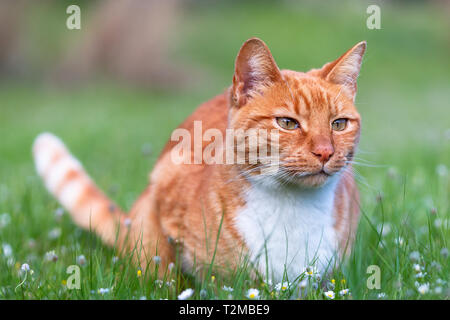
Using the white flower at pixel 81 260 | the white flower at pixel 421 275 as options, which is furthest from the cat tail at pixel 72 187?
the white flower at pixel 421 275

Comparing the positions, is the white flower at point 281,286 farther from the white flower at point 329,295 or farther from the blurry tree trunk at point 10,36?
the blurry tree trunk at point 10,36

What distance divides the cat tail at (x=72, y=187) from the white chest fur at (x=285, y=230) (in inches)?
45.3

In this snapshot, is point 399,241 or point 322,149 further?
point 399,241

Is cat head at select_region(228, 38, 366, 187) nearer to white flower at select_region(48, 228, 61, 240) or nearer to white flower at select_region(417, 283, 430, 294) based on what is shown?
white flower at select_region(417, 283, 430, 294)

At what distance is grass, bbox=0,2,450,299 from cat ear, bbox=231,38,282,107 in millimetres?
581

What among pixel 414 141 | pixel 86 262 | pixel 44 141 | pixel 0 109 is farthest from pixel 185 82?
pixel 86 262

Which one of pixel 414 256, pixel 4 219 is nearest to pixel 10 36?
pixel 4 219

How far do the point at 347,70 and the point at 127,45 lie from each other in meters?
8.61

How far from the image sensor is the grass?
7.48 feet

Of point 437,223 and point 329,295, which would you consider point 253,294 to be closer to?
point 329,295

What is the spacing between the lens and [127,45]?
10531 mm

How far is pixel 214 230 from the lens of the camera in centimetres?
245

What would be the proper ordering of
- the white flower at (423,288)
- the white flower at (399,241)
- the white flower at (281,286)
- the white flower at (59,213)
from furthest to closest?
1. the white flower at (59,213)
2. the white flower at (399,241)
3. the white flower at (281,286)
4. the white flower at (423,288)

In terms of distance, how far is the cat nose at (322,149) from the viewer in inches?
87.7
